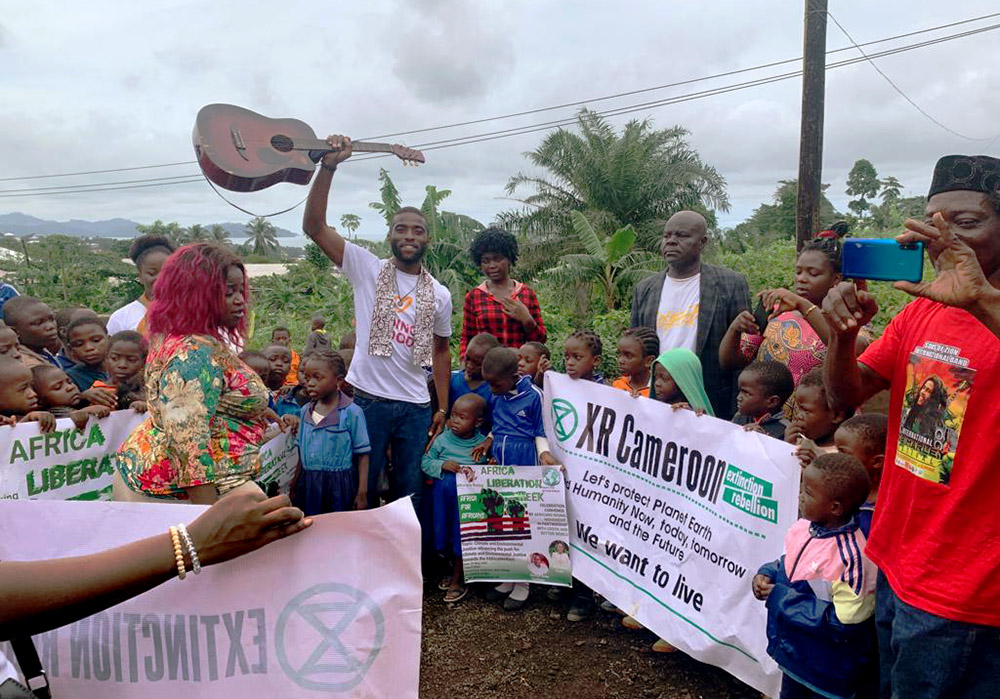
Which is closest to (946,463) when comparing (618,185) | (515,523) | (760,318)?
(760,318)

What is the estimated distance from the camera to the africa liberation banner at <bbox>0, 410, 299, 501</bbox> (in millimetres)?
3869

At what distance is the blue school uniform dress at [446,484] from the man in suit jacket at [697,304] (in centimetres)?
146

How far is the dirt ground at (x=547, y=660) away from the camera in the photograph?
351 centimetres

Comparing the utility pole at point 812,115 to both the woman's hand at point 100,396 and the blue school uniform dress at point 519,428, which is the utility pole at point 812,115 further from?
the woman's hand at point 100,396

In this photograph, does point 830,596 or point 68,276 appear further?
point 68,276

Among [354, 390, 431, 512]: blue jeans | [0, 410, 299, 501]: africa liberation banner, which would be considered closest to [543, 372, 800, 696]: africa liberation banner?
[354, 390, 431, 512]: blue jeans

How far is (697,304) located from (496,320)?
1.48 metres

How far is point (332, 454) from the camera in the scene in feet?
14.6

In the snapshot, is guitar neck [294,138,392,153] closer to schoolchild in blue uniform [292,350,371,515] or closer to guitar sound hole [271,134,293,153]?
guitar sound hole [271,134,293,153]

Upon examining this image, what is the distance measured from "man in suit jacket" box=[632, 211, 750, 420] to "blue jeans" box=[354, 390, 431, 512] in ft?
5.46

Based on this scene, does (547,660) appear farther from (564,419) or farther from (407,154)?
(407,154)

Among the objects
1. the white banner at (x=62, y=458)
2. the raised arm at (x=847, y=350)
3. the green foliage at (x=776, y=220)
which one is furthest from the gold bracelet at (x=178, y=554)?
the green foliage at (x=776, y=220)

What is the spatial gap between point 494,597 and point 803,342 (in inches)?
97.0

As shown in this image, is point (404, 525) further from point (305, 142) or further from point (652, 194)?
point (652, 194)
